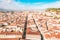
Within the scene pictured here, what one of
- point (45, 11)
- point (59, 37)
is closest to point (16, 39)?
point (59, 37)

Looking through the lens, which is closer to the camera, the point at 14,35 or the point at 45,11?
the point at 14,35

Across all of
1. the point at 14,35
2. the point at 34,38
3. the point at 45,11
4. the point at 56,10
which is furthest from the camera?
the point at 45,11

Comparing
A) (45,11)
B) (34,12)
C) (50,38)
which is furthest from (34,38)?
(34,12)

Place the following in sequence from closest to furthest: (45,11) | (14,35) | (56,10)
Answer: (14,35)
(56,10)
(45,11)

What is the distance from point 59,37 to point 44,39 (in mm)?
428

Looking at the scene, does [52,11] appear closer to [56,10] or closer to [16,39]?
[56,10]

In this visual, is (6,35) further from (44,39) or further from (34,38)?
(44,39)

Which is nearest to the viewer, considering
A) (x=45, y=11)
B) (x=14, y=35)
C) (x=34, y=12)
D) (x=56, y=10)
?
(x=14, y=35)

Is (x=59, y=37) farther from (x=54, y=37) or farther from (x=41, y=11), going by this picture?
(x=41, y=11)

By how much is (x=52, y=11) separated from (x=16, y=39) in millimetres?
11339

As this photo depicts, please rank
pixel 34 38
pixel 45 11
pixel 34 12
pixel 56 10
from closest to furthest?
1. pixel 34 38
2. pixel 56 10
3. pixel 45 11
4. pixel 34 12

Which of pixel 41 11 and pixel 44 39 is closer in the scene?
pixel 44 39

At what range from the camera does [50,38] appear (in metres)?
4.35

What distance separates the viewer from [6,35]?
16.6 ft
